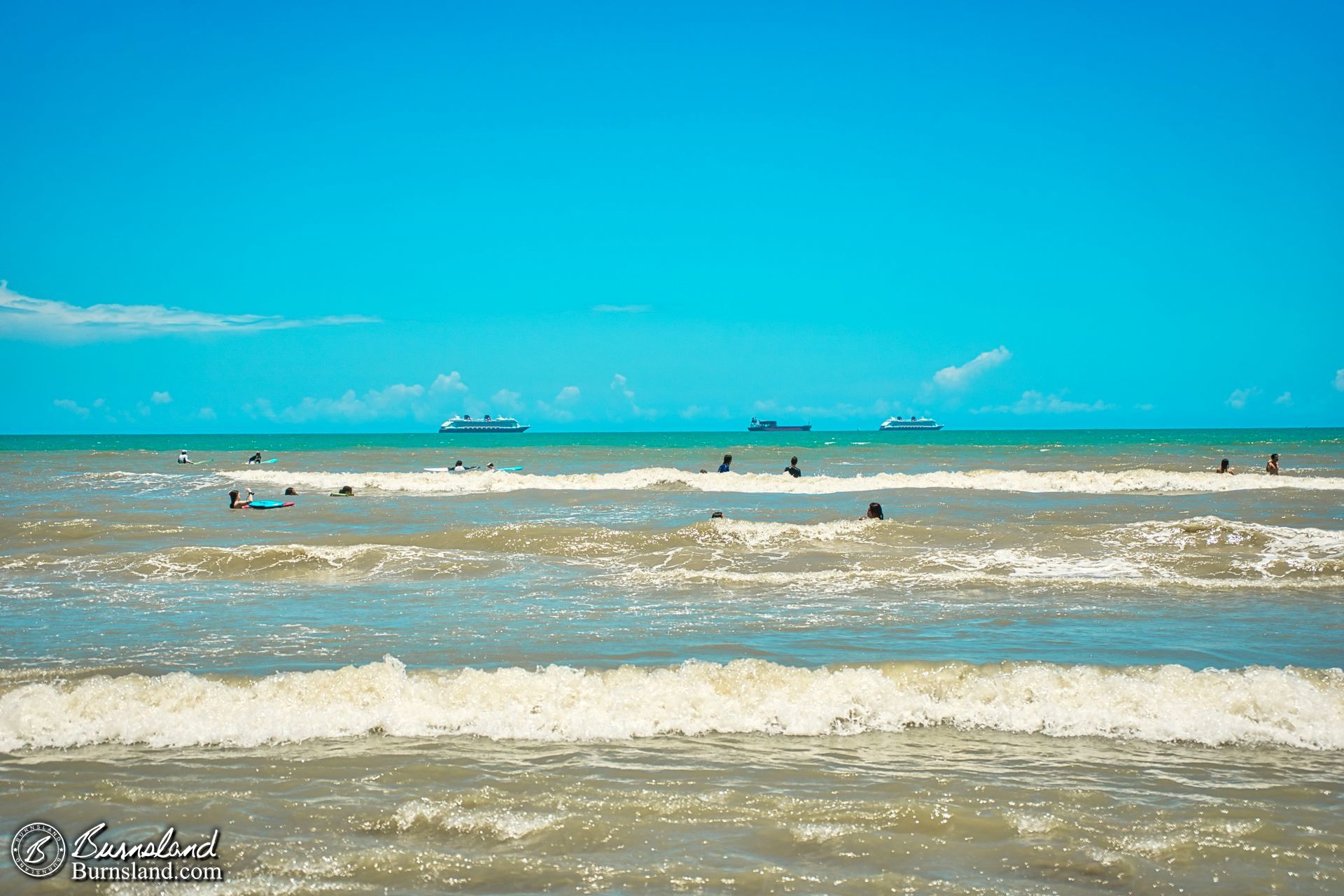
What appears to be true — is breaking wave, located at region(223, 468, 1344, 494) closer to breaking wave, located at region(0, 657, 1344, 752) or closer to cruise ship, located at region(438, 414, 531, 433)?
breaking wave, located at region(0, 657, 1344, 752)

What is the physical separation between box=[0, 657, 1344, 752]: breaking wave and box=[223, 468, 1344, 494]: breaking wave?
1076 inches

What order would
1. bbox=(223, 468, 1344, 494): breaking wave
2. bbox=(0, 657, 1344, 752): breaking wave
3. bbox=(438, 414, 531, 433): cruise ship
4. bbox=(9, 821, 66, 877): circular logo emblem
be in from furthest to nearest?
bbox=(438, 414, 531, 433): cruise ship → bbox=(223, 468, 1344, 494): breaking wave → bbox=(0, 657, 1344, 752): breaking wave → bbox=(9, 821, 66, 877): circular logo emblem

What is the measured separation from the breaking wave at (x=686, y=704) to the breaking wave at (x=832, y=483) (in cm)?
2732

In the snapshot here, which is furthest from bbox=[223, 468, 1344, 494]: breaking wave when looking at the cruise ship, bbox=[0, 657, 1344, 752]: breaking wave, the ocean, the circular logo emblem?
the cruise ship

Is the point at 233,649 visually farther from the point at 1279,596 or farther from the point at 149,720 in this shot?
the point at 1279,596

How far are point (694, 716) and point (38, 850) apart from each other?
4.80 m

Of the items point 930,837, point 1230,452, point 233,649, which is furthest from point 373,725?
point 1230,452

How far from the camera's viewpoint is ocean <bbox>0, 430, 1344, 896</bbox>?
215 inches

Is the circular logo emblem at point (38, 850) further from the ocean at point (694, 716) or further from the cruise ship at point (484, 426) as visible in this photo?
the cruise ship at point (484, 426)

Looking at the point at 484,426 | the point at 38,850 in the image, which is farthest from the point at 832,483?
the point at 484,426

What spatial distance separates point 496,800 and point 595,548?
44.3 ft

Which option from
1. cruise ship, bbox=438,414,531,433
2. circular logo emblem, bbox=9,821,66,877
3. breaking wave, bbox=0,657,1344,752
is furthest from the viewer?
cruise ship, bbox=438,414,531,433

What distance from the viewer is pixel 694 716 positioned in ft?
26.7

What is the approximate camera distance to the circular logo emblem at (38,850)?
5.37m
